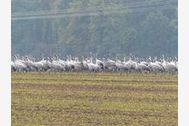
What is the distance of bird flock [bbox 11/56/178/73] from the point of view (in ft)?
21.7

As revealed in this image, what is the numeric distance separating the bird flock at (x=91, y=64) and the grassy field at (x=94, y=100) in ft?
0.22

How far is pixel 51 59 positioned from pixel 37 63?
182 millimetres

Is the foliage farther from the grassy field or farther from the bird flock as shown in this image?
the grassy field

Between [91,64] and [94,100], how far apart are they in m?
0.38

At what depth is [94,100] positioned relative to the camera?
6.78 meters

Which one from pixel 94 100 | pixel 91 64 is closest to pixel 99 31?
pixel 91 64

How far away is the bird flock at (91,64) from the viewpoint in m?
6.62

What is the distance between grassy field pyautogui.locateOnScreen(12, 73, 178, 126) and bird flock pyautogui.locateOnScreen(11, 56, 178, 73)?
0.07 metres

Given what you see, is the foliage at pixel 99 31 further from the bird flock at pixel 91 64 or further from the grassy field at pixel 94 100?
the grassy field at pixel 94 100

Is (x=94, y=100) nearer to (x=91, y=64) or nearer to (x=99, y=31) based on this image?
(x=91, y=64)

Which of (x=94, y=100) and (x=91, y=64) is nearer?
(x=94, y=100)
